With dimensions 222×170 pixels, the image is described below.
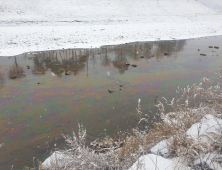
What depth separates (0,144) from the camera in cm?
380

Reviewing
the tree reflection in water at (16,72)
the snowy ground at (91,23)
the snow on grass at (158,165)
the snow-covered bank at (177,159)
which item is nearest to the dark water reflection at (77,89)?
the tree reflection in water at (16,72)

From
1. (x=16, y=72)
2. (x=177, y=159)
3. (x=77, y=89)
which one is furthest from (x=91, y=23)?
(x=177, y=159)

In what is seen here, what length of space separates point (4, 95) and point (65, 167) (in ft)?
14.9

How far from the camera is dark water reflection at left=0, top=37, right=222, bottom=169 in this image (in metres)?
4.12

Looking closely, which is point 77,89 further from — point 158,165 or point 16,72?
point 158,165

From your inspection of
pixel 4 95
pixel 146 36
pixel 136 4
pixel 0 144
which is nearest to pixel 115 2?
pixel 136 4

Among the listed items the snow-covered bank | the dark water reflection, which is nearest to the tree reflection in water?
the dark water reflection

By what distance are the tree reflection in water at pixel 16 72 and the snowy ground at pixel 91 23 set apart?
2.41 m

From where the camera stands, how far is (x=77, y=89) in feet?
20.3

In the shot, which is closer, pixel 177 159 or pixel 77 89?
pixel 177 159

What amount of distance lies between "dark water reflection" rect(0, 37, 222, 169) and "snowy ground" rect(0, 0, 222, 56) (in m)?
2.80

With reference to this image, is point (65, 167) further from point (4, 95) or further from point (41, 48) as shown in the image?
point (41, 48)

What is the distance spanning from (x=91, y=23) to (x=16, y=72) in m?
14.5

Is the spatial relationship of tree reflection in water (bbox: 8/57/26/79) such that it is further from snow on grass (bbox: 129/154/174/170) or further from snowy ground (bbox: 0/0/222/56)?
snow on grass (bbox: 129/154/174/170)
